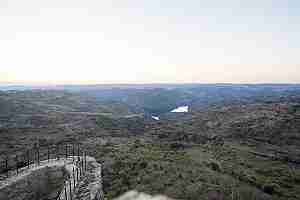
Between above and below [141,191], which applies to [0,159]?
below

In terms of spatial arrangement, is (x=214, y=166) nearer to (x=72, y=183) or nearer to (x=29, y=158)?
(x=72, y=183)

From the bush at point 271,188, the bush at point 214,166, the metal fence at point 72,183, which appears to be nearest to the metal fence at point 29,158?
the metal fence at point 72,183

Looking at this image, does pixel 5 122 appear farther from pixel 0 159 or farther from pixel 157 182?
pixel 157 182

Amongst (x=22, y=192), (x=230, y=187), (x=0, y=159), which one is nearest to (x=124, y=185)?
(x=22, y=192)

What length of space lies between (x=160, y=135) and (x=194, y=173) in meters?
32.9

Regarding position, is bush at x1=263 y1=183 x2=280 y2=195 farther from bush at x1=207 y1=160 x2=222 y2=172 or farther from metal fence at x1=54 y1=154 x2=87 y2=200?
metal fence at x1=54 y1=154 x2=87 y2=200

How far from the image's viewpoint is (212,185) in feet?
65.3

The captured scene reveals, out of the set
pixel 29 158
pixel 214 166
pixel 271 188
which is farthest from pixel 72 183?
pixel 29 158

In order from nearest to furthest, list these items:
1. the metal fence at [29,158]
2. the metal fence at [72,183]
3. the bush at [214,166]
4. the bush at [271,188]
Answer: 1. the metal fence at [72,183]
2. the bush at [271,188]
3. the bush at [214,166]
4. the metal fence at [29,158]

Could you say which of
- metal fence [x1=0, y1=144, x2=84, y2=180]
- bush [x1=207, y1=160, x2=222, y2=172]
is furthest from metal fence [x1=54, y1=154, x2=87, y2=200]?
bush [x1=207, y1=160, x2=222, y2=172]

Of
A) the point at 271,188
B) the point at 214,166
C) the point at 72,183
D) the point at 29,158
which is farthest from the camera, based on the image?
the point at 29,158

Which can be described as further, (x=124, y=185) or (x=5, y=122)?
(x=5, y=122)

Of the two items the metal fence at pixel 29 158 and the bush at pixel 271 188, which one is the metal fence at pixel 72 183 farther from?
the bush at pixel 271 188

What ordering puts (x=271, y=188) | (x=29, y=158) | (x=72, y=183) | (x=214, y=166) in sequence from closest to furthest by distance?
(x=72, y=183) < (x=271, y=188) < (x=214, y=166) < (x=29, y=158)
